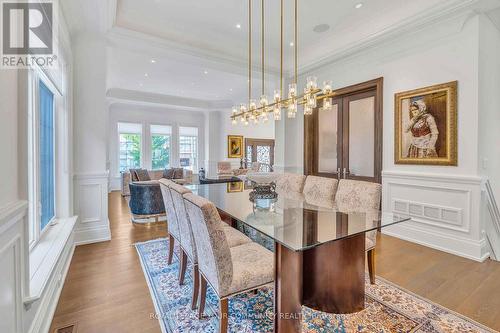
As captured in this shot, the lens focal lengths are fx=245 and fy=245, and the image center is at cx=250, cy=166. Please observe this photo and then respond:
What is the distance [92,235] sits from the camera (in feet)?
11.4

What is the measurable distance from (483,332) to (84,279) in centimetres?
337

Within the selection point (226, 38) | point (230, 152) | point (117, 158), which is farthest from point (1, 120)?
point (230, 152)

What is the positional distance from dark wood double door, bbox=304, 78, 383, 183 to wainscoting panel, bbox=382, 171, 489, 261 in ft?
1.58

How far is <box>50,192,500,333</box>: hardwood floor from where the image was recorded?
6.16ft

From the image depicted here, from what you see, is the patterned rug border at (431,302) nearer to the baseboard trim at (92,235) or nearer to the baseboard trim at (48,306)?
the baseboard trim at (48,306)

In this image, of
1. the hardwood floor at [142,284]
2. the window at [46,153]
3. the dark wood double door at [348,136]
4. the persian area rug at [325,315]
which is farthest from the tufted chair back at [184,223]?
the dark wood double door at [348,136]

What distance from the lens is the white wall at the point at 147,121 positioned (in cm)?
859

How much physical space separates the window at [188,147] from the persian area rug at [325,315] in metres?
7.94

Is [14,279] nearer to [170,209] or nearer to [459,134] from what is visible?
[170,209]

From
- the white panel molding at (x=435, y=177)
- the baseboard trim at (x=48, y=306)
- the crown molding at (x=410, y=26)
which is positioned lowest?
the baseboard trim at (x=48, y=306)

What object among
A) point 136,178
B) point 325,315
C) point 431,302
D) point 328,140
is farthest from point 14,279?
point 136,178

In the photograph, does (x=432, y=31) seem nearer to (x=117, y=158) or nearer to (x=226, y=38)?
(x=226, y=38)

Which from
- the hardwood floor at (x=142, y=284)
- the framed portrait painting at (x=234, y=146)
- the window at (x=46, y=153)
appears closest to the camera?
the hardwood floor at (x=142, y=284)

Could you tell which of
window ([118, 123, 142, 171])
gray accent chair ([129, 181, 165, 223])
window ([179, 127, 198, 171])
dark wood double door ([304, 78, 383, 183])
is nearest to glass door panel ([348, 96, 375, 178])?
dark wood double door ([304, 78, 383, 183])
